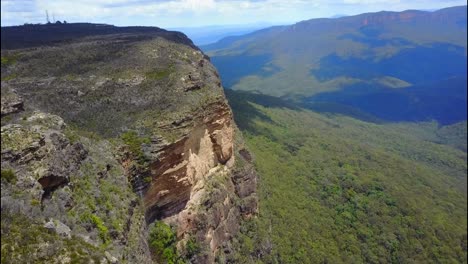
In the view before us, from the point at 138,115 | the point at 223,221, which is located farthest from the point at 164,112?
the point at 223,221

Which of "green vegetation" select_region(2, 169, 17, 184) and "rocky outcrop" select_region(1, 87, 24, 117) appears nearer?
"green vegetation" select_region(2, 169, 17, 184)

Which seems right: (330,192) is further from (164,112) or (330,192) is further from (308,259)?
(164,112)

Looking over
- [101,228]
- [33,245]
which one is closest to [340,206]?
[101,228]

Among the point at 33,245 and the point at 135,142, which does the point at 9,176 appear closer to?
the point at 33,245

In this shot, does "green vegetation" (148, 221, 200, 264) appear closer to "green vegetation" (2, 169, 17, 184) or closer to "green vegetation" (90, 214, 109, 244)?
"green vegetation" (90, 214, 109, 244)

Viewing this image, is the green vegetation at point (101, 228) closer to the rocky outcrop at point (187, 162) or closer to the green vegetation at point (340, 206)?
the rocky outcrop at point (187, 162)

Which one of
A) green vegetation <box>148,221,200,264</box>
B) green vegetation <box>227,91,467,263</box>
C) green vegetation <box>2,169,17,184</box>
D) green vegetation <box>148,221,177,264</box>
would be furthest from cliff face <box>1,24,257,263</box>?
green vegetation <box>227,91,467,263</box>
